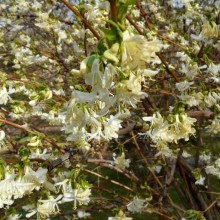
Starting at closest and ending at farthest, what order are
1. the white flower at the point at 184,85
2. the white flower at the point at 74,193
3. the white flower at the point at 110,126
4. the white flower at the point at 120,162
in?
the white flower at the point at 110,126 < the white flower at the point at 74,193 < the white flower at the point at 184,85 < the white flower at the point at 120,162

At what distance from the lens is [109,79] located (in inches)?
39.0

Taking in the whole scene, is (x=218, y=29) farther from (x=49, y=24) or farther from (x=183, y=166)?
(x=49, y=24)

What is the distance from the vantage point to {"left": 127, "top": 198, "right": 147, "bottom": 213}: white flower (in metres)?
2.77

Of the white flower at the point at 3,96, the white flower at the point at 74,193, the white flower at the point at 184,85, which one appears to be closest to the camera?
the white flower at the point at 74,193

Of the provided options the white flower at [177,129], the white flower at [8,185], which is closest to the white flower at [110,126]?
the white flower at [177,129]

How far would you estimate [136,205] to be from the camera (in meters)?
2.80

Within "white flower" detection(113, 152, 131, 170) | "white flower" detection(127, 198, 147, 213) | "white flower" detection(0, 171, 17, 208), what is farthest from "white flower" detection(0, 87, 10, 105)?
"white flower" detection(127, 198, 147, 213)

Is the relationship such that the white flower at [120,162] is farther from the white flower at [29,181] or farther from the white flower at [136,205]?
the white flower at [29,181]

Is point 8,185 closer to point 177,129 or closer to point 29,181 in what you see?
point 29,181

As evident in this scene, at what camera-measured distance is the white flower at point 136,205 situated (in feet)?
9.09

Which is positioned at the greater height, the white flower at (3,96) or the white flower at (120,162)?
the white flower at (3,96)

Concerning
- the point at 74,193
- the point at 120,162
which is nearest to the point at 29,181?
the point at 74,193

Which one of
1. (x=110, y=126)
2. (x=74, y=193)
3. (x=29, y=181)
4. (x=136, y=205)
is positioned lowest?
(x=136, y=205)

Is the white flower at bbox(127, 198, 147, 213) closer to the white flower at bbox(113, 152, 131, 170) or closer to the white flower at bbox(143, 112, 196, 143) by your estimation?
the white flower at bbox(113, 152, 131, 170)
